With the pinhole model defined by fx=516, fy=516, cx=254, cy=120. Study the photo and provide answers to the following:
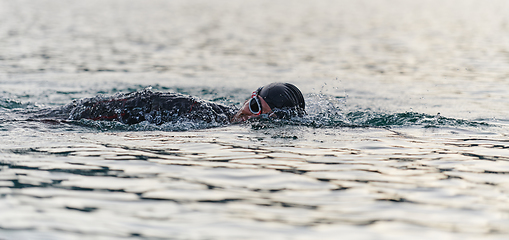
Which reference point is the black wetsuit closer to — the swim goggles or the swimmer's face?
the swimmer's face

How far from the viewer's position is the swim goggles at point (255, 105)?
7078 mm

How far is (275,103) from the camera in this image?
702cm

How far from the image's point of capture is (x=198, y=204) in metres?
3.84

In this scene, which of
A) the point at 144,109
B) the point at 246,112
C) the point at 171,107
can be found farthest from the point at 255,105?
the point at 144,109

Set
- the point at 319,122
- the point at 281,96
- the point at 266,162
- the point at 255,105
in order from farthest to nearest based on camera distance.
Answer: the point at 319,122 < the point at 255,105 < the point at 281,96 < the point at 266,162

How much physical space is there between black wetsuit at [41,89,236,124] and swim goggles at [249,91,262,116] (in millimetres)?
497

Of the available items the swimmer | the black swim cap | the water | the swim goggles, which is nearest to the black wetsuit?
the swimmer

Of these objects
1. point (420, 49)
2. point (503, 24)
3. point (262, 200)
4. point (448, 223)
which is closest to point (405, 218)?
point (448, 223)

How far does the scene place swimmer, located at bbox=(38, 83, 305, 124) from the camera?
7035 millimetres

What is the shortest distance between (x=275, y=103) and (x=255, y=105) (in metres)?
0.30

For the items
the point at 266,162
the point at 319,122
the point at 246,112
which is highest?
the point at 246,112

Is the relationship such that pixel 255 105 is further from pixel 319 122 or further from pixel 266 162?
pixel 266 162

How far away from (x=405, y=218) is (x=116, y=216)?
2.02 metres

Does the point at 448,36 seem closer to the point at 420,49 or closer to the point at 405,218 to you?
the point at 420,49
